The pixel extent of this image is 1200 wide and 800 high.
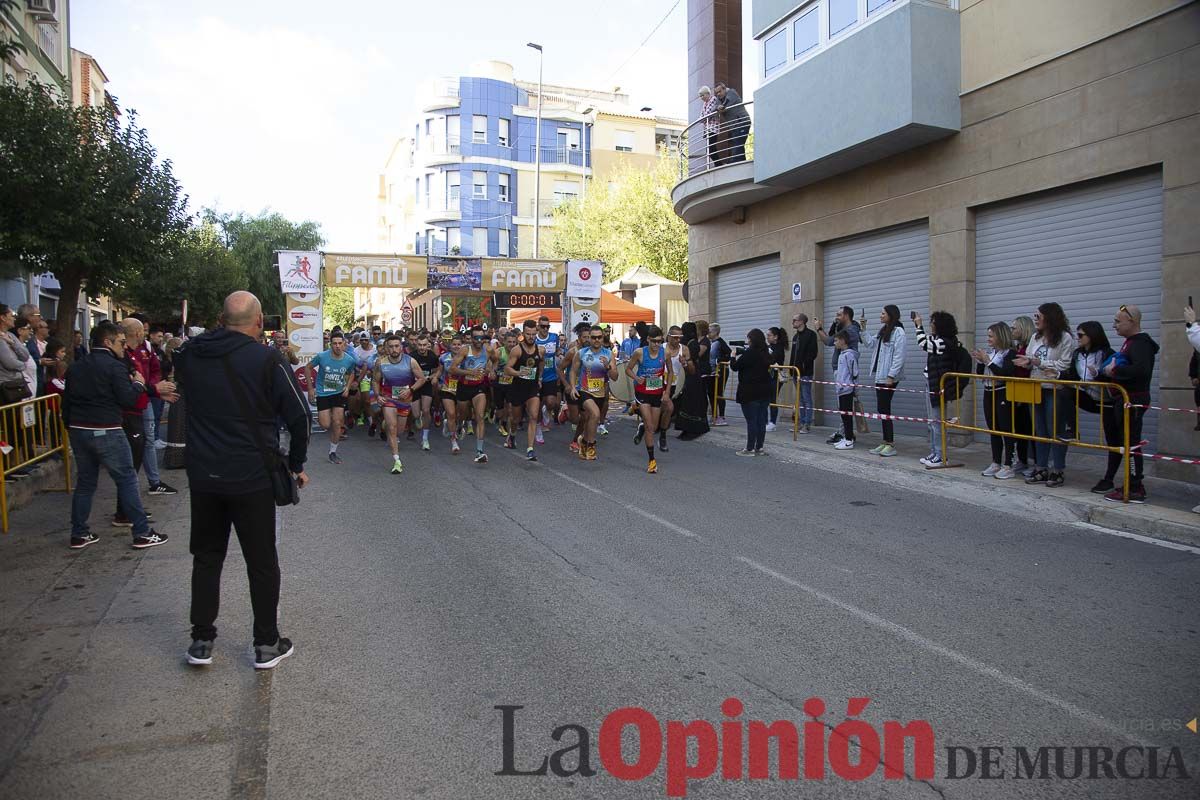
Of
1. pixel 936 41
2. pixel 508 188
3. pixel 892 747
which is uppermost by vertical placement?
pixel 508 188

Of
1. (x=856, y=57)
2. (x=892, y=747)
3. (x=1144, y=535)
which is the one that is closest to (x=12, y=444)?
(x=892, y=747)

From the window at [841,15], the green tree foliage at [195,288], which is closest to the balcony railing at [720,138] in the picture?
the window at [841,15]

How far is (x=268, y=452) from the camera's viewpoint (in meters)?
4.44

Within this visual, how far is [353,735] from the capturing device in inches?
141

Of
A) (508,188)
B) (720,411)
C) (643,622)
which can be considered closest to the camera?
(643,622)

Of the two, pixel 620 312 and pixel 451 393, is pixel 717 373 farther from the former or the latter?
pixel 620 312

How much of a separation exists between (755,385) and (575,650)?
8321 mm

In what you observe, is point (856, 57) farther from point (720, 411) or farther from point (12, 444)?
point (12, 444)

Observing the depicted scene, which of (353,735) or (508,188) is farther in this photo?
(508,188)

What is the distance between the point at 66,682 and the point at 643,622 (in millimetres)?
3032

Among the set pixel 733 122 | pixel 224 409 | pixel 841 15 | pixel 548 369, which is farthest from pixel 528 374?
pixel 733 122

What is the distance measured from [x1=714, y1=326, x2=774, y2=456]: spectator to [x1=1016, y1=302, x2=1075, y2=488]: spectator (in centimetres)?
365

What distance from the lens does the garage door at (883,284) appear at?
13.8m

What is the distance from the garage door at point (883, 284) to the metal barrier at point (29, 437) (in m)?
11.9
